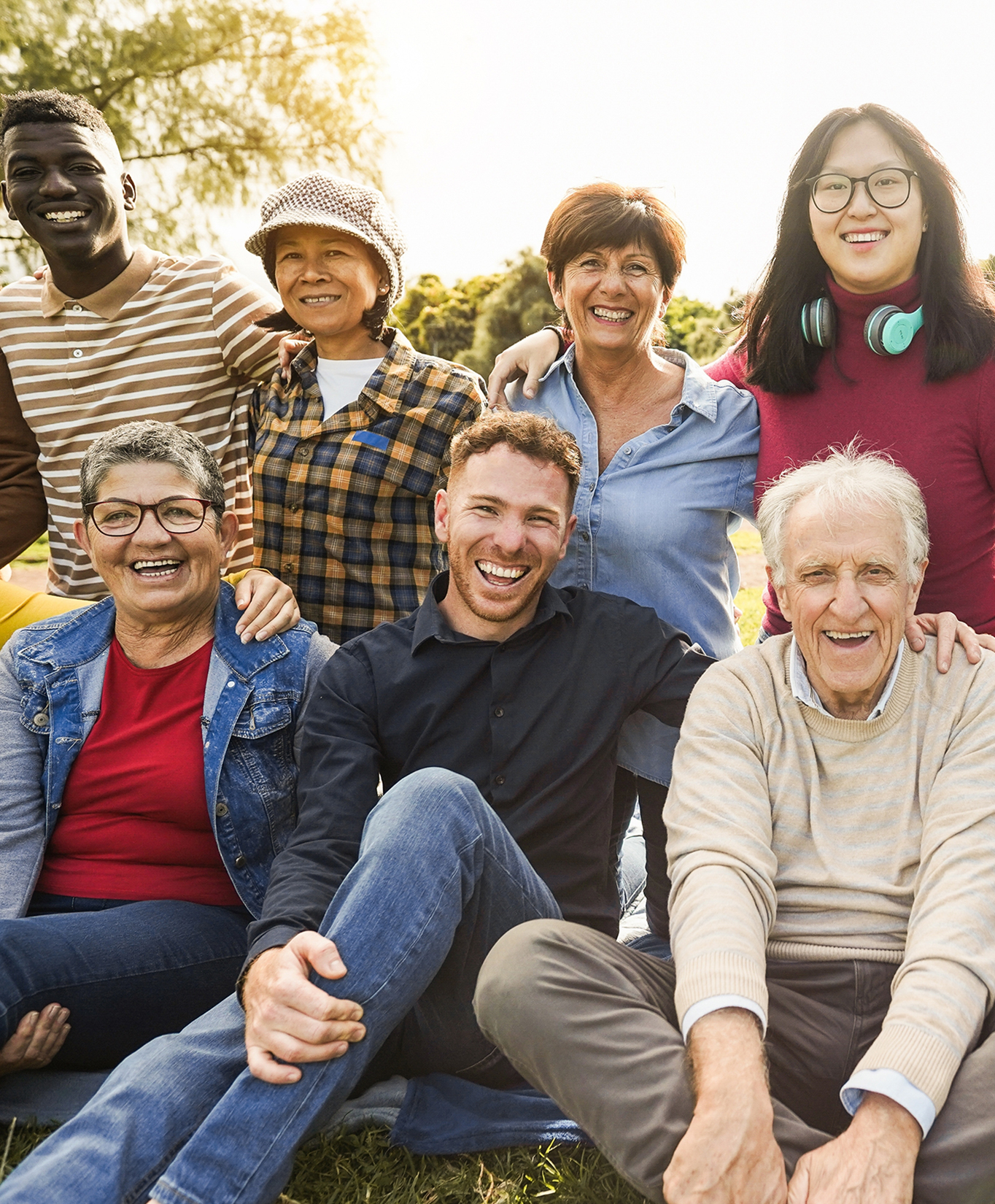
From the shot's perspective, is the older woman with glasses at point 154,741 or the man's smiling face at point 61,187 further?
the man's smiling face at point 61,187

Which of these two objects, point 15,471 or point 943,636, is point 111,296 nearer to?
point 15,471

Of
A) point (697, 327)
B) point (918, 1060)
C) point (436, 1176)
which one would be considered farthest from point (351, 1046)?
point (697, 327)

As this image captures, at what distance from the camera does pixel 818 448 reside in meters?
3.33

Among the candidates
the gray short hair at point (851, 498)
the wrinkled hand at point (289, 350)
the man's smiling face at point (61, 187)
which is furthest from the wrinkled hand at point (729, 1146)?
the man's smiling face at point (61, 187)

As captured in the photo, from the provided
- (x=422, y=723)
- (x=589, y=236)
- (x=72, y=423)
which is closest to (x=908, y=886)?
(x=422, y=723)

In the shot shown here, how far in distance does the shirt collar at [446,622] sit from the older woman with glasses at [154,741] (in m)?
0.39

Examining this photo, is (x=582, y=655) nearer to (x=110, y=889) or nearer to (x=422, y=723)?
(x=422, y=723)

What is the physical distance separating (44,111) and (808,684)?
129 inches

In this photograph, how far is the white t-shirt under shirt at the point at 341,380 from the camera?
3.83 m

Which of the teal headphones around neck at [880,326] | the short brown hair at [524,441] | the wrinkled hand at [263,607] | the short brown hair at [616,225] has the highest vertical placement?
the short brown hair at [616,225]

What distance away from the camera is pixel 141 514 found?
3020mm

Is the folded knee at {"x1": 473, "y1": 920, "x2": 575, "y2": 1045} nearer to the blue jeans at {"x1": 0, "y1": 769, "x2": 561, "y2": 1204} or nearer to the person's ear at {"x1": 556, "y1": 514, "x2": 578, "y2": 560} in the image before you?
the blue jeans at {"x1": 0, "y1": 769, "x2": 561, "y2": 1204}

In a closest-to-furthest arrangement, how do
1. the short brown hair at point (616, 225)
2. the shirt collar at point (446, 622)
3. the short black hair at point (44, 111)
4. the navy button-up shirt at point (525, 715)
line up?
the navy button-up shirt at point (525, 715) → the shirt collar at point (446, 622) → the short brown hair at point (616, 225) → the short black hair at point (44, 111)

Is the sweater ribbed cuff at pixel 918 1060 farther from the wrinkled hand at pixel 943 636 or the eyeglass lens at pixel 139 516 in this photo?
the eyeglass lens at pixel 139 516
